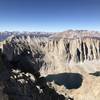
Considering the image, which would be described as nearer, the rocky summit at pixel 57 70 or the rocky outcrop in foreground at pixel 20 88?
the rocky outcrop in foreground at pixel 20 88

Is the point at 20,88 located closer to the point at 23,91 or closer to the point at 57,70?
the point at 23,91

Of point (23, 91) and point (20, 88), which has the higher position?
point (20, 88)

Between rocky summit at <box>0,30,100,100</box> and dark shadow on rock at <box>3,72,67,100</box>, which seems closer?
dark shadow on rock at <box>3,72,67,100</box>

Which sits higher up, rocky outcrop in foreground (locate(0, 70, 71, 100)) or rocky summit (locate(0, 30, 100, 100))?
rocky outcrop in foreground (locate(0, 70, 71, 100))

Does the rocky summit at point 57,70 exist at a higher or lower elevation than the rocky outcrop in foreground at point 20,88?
lower

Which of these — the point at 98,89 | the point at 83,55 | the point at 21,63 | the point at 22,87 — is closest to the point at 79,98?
the point at 98,89

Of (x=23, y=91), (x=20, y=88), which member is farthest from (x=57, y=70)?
(x=20, y=88)

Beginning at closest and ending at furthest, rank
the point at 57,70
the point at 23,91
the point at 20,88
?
1. the point at 20,88
2. the point at 23,91
3. the point at 57,70

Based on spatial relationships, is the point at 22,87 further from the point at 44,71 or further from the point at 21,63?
the point at 44,71

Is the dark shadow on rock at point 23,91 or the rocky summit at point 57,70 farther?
the rocky summit at point 57,70
